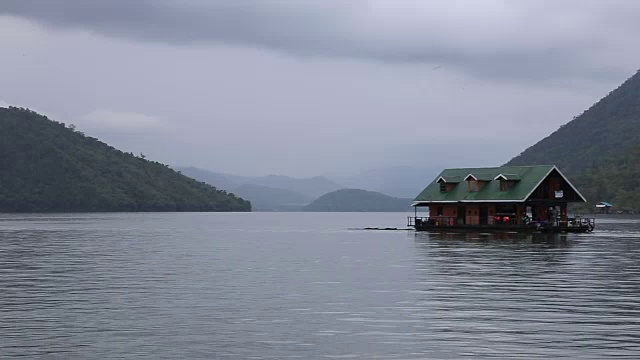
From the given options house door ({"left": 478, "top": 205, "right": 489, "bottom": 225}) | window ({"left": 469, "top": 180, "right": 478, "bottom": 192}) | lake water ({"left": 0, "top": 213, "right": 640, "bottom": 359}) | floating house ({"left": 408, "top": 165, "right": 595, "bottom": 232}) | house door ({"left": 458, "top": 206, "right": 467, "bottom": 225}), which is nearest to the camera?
lake water ({"left": 0, "top": 213, "right": 640, "bottom": 359})

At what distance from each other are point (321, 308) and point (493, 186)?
3486 inches

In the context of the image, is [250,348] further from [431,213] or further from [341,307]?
[431,213]

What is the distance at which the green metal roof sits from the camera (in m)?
120

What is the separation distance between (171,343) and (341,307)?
1067 cm

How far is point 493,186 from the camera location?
123062 millimetres

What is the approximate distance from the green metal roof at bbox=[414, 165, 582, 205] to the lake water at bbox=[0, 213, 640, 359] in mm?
51326

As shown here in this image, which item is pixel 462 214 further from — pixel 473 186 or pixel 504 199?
pixel 504 199

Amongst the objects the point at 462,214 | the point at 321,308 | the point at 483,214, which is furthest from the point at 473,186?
the point at 321,308

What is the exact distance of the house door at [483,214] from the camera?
4847 inches

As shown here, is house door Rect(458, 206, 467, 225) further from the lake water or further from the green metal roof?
the lake water

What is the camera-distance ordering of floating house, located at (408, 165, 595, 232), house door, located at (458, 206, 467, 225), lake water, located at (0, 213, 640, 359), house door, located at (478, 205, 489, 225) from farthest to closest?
1. house door, located at (458, 206, 467, 225)
2. house door, located at (478, 205, 489, 225)
3. floating house, located at (408, 165, 595, 232)
4. lake water, located at (0, 213, 640, 359)

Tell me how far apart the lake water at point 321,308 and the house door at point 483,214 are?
178 feet

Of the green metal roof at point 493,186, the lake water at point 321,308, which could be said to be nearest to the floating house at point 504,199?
the green metal roof at point 493,186

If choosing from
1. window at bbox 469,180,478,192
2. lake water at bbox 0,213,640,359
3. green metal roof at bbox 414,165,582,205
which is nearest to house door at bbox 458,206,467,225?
green metal roof at bbox 414,165,582,205
